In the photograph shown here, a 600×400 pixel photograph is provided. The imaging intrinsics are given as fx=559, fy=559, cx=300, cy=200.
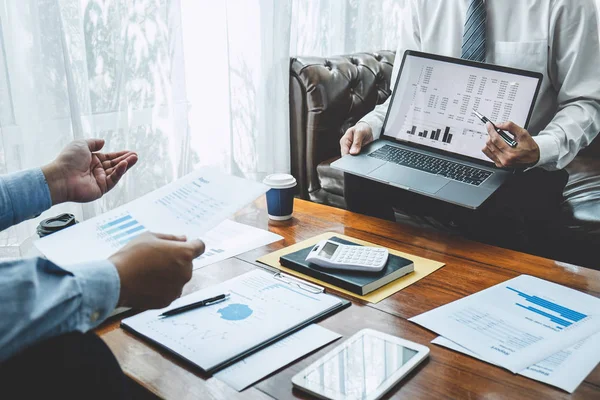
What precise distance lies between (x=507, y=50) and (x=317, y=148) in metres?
0.75

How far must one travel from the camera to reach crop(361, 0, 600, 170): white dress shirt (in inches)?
60.8

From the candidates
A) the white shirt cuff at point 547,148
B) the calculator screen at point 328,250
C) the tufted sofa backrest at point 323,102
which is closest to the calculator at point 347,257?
the calculator screen at point 328,250

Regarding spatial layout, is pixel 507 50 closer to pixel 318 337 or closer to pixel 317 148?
pixel 317 148

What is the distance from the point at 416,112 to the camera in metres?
1.55

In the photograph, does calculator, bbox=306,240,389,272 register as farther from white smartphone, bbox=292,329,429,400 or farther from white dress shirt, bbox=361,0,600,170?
white dress shirt, bbox=361,0,600,170

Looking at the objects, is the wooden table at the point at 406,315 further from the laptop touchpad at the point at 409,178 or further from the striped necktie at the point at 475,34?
the striped necktie at the point at 475,34

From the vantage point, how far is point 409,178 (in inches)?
54.8

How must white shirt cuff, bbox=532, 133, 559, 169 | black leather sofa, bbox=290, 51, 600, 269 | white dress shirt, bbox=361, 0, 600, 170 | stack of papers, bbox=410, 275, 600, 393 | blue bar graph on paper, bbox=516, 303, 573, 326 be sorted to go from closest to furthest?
1. stack of papers, bbox=410, 275, 600, 393
2. blue bar graph on paper, bbox=516, 303, 573, 326
3. white shirt cuff, bbox=532, 133, 559, 169
4. white dress shirt, bbox=361, 0, 600, 170
5. black leather sofa, bbox=290, 51, 600, 269

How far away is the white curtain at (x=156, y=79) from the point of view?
1.48 m

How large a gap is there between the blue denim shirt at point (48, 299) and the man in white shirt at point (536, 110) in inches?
39.0

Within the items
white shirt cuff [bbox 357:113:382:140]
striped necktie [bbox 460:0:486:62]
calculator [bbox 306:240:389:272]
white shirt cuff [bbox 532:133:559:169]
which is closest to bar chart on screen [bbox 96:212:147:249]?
calculator [bbox 306:240:389:272]

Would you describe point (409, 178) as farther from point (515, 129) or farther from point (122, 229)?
point (122, 229)

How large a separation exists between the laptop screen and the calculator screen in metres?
0.57

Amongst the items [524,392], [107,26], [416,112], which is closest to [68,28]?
[107,26]
